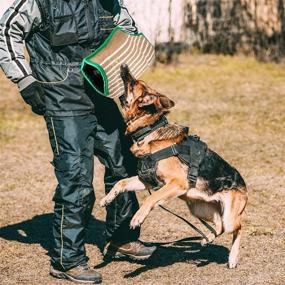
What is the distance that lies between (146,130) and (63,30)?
977mm

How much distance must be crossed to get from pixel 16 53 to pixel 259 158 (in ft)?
16.4

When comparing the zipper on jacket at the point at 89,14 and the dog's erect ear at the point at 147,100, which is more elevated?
the zipper on jacket at the point at 89,14

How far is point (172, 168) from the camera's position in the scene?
601 cm

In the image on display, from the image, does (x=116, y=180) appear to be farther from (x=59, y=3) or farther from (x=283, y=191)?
(x=283, y=191)

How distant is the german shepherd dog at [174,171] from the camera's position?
6.02m

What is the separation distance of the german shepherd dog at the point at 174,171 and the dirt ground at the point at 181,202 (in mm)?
422

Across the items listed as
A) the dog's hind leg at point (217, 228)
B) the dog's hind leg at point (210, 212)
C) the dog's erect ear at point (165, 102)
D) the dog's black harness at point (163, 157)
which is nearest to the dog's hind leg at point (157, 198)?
the dog's black harness at point (163, 157)

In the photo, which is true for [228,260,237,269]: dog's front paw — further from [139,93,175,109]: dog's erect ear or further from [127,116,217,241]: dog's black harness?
[139,93,175,109]: dog's erect ear

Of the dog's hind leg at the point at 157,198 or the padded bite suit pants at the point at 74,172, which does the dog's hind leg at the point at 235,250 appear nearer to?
the dog's hind leg at the point at 157,198

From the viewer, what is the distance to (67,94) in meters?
5.88

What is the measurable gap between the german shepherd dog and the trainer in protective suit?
0.63 feet

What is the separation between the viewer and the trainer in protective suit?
5688 mm

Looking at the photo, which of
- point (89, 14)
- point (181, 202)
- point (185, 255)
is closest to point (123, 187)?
point (185, 255)

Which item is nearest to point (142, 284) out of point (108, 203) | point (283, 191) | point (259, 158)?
point (108, 203)
